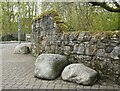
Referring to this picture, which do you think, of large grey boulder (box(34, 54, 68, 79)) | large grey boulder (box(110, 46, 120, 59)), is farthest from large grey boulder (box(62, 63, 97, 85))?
large grey boulder (box(110, 46, 120, 59))

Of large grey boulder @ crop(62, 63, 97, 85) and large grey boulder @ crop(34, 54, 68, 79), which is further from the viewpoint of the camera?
large grey boulder @ crop(34, 54, 68, 79)

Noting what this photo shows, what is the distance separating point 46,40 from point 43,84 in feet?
9.56

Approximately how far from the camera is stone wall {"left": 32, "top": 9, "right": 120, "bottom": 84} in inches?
196

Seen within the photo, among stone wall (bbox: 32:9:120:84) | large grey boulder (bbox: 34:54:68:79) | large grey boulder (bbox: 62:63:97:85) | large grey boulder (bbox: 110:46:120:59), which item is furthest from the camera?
large grey boulder (bbox: 34:54:68:79)

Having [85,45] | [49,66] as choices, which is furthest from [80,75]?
[85,45]

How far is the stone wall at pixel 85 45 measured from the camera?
4.98m

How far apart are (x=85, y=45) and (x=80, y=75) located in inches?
43.9

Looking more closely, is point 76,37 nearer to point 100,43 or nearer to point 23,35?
point 100,43

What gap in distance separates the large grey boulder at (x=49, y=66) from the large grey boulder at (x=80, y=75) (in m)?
0.31

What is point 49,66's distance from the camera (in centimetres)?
538

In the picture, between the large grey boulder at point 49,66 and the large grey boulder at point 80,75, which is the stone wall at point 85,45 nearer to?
the large grey boulder at point 80,75

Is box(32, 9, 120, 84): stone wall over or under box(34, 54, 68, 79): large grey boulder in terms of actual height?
over

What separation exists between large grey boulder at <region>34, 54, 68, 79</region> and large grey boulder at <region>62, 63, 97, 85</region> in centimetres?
31

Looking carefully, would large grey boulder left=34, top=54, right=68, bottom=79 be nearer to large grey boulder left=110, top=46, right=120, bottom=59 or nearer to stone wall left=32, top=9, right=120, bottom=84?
stone wall left=32, top=9, right=120, bottom=84
